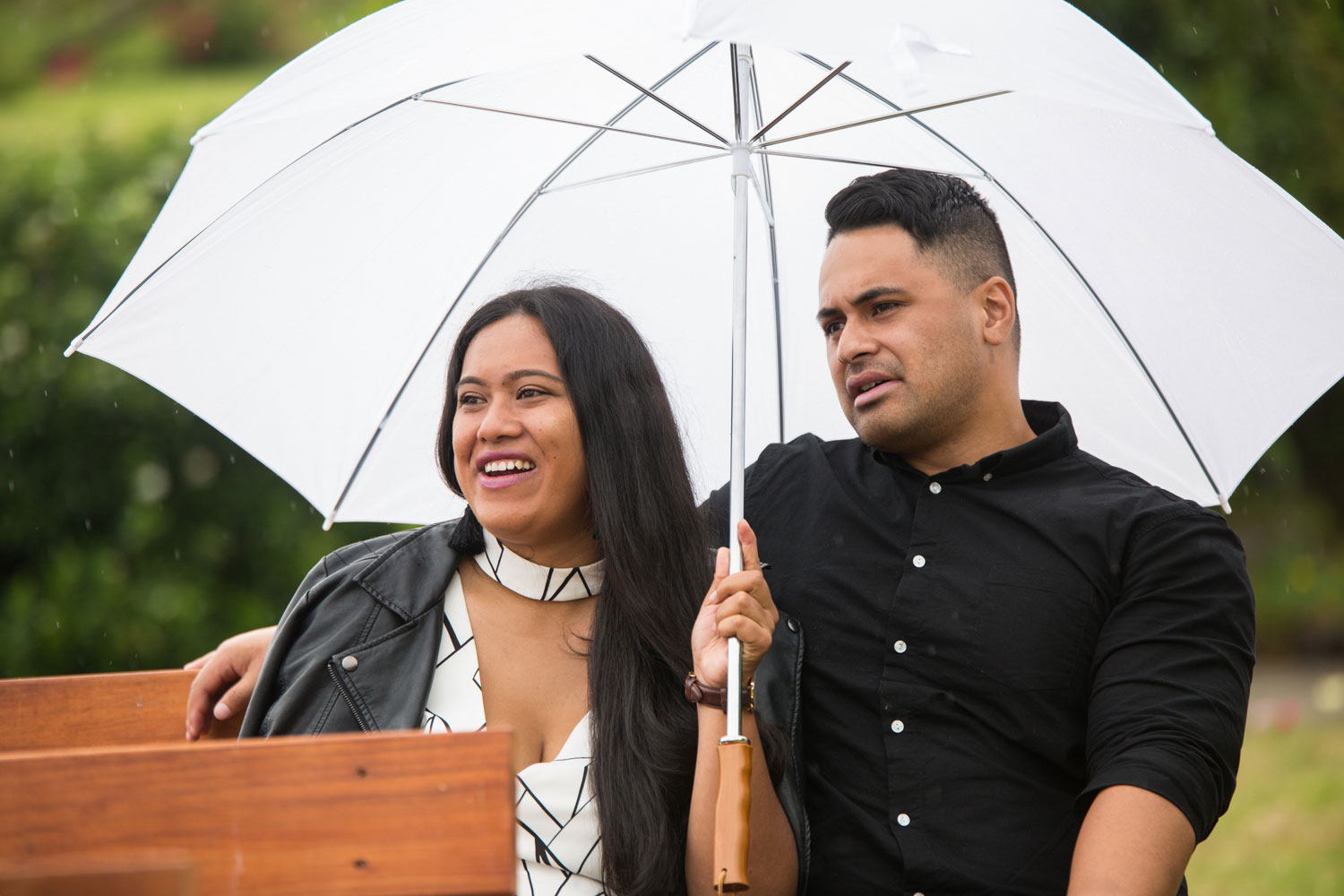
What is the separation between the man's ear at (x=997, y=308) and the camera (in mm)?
3213

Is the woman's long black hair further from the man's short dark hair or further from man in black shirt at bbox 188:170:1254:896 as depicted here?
the man's short dark hair

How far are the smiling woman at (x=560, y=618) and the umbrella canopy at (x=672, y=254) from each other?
258 millimetres

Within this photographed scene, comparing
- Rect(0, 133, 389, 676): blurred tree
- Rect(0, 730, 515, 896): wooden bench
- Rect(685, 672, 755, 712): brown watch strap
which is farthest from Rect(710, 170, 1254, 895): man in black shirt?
Rect(0, 133, 389, 676): blurred tree

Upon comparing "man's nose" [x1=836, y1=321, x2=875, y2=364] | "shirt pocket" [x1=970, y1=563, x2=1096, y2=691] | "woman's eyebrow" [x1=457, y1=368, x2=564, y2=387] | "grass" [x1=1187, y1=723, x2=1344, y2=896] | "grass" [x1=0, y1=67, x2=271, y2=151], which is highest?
"grass" [x1=0, y1=67, x2=271, y2=151]

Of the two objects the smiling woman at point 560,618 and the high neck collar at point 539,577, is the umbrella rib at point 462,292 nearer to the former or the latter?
the smiling woman at point 560,618

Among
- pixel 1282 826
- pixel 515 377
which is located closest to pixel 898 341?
pixel 515 377

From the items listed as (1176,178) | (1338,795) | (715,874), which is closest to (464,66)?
(715,874)

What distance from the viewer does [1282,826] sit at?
6.50 metres

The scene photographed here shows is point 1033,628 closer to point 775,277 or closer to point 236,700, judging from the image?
point 775,277

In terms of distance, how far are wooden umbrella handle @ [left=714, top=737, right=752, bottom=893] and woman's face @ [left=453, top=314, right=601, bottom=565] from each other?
73cm

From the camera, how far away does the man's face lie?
3064 mm

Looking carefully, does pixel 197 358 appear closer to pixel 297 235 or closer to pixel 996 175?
pixel 297 235

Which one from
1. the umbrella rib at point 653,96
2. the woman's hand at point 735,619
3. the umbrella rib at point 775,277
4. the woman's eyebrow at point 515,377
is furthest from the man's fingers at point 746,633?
the umbrella rib at point 775,277

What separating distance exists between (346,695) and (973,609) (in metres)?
1.35
